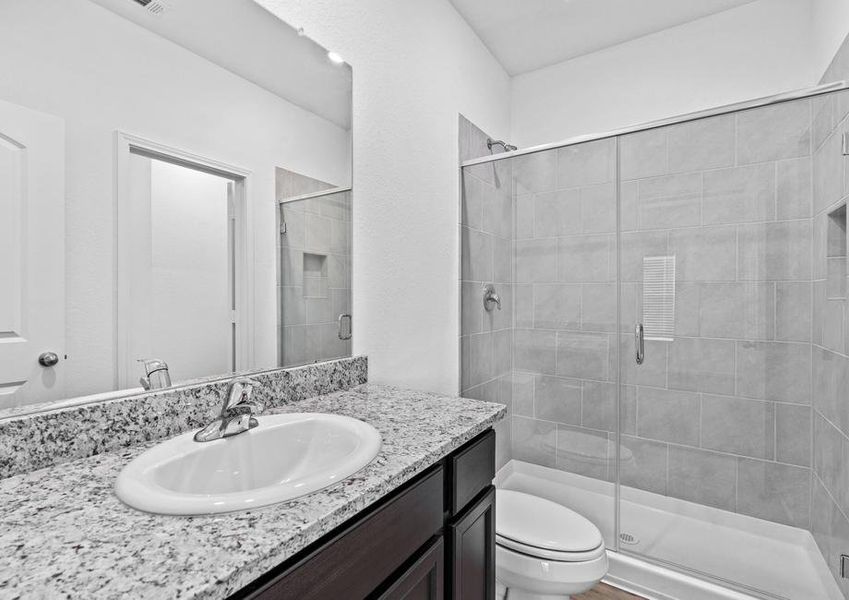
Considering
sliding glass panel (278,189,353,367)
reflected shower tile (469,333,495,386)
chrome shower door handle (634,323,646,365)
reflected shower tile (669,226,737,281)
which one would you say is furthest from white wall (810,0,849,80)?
sliding glass panel (278,189,353,367)

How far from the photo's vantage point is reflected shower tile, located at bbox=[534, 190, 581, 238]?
2029 millimetres

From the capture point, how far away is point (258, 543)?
495mm

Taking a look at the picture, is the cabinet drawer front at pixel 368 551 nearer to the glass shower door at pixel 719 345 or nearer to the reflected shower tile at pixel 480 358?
the reflected shower tile at pixel 480 358

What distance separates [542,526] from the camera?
1527 millimetres

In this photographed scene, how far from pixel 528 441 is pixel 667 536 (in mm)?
688

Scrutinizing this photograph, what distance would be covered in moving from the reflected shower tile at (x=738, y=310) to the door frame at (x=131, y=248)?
1.87 metres

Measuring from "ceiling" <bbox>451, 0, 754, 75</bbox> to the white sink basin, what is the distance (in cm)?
200

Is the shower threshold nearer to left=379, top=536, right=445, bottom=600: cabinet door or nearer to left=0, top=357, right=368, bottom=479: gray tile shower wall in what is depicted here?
left=379, top=536, right=445, bottom=600: cabinet door

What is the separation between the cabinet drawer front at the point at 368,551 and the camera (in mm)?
551

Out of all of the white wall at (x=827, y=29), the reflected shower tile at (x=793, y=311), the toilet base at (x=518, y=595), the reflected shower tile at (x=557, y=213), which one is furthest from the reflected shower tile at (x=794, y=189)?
the toilet base at (x=518, y=595)

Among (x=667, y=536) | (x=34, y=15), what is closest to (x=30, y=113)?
(x=34, y=15)

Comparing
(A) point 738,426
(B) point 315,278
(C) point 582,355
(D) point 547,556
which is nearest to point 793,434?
(A) point 738,426

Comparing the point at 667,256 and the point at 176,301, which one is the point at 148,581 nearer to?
the point at 176,301

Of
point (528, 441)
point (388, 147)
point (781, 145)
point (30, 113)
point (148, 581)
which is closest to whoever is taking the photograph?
point (148, 581)
